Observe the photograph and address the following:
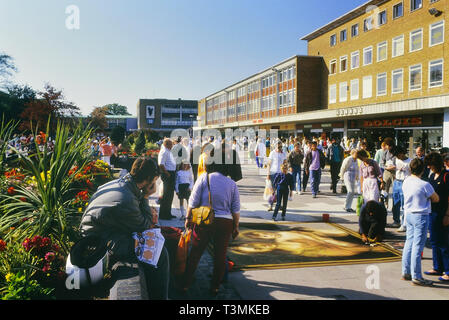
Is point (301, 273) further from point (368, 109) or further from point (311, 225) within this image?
point (368, 109)

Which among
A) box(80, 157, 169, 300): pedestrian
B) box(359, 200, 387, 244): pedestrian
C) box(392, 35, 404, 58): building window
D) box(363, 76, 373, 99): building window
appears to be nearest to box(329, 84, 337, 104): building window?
box(363, 76, 373, 99): building window

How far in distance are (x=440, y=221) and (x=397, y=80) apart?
92.7 ft

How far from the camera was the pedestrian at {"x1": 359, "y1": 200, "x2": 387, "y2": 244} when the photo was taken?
6730 millimetres

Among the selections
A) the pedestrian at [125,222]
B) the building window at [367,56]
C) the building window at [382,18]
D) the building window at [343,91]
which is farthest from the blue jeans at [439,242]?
the building window at [343,91]

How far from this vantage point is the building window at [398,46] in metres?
29.2

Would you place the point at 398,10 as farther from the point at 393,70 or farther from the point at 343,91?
the point at 343,91

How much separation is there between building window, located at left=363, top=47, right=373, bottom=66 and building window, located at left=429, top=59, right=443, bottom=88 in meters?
7.37

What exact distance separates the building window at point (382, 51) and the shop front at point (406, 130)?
17.9 ft

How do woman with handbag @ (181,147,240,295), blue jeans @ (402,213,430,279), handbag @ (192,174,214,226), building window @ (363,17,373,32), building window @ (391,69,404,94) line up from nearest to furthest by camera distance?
1. handbag @ (192,174,214,226)
2. woman with handbag @ (181,147,240,295)
3. blue jeans @ (402,213,430,279)
4. building window @ (391,69,404,94)
5. building window @ (363,17,373,32)

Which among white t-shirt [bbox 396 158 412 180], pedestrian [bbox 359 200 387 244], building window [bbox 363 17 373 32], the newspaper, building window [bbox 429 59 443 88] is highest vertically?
building window [bbox 363 17 373 32]

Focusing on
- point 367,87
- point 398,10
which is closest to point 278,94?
point 367,87

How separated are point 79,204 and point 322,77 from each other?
134 feet

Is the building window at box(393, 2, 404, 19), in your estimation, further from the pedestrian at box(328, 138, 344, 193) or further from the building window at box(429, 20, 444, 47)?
the pedestrian at box(328, 138, 344, 193)
